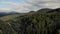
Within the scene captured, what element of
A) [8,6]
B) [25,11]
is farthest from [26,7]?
[8,6]

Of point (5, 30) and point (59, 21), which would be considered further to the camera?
point (59, 21)

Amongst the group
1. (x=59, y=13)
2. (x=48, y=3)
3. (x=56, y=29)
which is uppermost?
(x=48, y=3)

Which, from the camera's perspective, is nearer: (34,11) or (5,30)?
(5,30)

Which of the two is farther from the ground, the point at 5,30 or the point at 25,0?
the point at 25,0

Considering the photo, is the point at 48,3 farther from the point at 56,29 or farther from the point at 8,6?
the point at 8,6

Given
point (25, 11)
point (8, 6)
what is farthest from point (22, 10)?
point (8, 6)

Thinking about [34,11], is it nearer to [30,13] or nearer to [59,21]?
[30,13]
